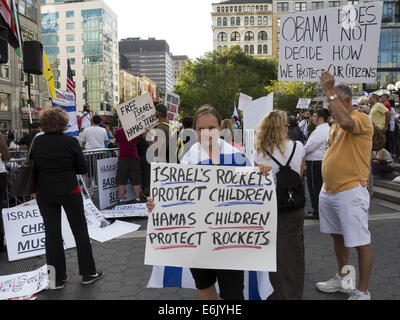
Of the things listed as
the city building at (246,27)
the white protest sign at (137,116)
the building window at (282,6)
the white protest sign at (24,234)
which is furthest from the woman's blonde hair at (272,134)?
the city building at (246,27)

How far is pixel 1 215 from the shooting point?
502 cm

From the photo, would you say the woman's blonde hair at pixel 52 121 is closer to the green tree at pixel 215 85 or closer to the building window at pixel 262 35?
the green tree at pixel 215 85

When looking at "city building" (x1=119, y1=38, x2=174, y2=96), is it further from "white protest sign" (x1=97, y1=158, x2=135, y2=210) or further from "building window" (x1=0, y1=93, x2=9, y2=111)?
"white protest sign" (x1=97, y1=158, x2=135, y2=210)

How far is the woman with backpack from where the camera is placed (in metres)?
2.88

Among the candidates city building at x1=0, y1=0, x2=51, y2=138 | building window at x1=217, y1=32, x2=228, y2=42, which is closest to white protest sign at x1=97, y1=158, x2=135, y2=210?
city building at x1=0, y1=0, x2=51, y2=138

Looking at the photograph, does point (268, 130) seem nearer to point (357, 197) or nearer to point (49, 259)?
point (357, 197)

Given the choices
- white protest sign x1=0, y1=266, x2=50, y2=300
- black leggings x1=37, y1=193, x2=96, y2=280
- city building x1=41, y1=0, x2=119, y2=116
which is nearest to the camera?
white protest sign x1=0, y1=266, x2=50, y2=300

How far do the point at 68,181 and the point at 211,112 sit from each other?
197 cm

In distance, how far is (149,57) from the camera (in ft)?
618

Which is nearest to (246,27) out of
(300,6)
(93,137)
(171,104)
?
(300,6)

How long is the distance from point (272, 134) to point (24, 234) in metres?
3.97

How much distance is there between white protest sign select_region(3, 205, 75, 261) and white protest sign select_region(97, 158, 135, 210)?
86.0 inches

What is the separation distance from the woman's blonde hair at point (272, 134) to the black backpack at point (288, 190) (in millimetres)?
127

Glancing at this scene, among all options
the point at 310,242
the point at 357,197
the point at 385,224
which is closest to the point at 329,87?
the point at 357,197
